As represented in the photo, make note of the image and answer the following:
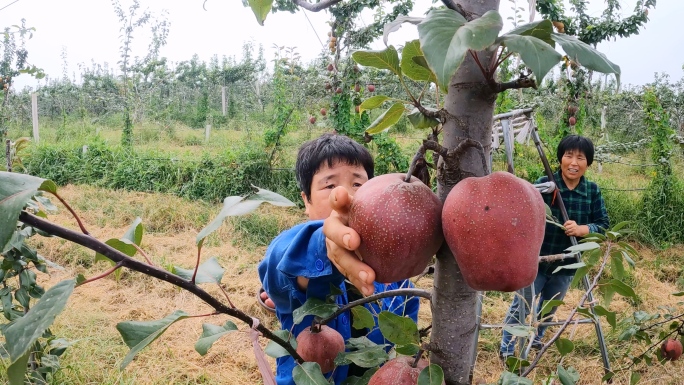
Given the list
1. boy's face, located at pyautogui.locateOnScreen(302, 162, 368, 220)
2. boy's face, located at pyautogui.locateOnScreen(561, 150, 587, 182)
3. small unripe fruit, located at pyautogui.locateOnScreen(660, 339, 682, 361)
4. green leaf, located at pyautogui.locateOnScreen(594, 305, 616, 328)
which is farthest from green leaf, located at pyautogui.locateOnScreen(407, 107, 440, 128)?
boy's face, located at pyautogui.locateOnScreen(561, 150, 587, 182)

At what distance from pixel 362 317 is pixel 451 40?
0.41m

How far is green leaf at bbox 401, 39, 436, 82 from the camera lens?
0.43 m

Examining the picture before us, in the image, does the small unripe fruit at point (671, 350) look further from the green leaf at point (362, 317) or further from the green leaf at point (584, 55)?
the green leaf at point (584, 55)

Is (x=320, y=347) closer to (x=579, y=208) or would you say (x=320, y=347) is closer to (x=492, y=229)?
(x=492, y=229)

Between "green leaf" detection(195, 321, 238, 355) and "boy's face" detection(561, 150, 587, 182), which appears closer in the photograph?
"green leaf" detection(195, 321, 238, 355)

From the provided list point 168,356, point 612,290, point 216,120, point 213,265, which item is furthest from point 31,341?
point 216,120

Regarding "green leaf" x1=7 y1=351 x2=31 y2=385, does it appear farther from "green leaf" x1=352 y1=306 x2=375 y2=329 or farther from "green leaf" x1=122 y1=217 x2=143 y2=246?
"green leaf" x1=352 y1=306 x2=375 y2=329

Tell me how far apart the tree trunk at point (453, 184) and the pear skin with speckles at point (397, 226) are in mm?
26

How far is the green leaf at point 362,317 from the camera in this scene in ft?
2.00

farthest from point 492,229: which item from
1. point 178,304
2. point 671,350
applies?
point 178,304

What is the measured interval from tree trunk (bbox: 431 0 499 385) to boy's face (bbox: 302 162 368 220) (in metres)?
0.54

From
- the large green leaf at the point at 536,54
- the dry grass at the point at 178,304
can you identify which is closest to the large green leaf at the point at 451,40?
the large green leaf at the point at 536,54

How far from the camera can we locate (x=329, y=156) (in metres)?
1.09

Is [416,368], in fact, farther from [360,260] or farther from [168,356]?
[168,356]
